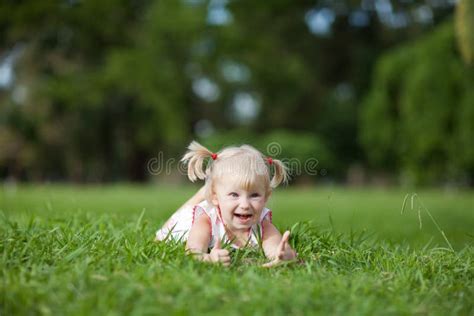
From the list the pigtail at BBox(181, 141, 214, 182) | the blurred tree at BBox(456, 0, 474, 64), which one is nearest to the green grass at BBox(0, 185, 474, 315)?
the pigtail at BBox(181, 141, 214, 182)

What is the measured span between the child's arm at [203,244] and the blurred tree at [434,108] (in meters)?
13.9

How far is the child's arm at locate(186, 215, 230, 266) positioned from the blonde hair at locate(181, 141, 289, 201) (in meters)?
0.17

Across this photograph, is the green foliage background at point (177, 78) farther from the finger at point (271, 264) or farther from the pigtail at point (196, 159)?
the finger at point (271, 264)

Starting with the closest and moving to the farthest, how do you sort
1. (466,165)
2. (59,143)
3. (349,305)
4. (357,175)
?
(349,305)
(466,165)
(59,143)
(357,175)

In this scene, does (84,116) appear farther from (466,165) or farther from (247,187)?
(247,187)

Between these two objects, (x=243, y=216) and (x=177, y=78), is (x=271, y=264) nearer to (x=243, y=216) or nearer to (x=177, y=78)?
(x=243, y=216)

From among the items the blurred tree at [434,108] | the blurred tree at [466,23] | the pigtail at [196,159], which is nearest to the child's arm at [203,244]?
the pigtail at [196,159]

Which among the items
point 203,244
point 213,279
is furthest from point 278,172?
point 213,279

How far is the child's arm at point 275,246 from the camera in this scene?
8.68ft

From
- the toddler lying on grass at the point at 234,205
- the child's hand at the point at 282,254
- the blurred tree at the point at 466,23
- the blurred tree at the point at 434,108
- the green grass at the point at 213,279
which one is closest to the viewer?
the green grass at the point at 213,279

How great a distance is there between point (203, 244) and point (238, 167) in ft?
1.43

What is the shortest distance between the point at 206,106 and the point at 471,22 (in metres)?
21.1

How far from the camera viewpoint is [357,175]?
31438 millimetres

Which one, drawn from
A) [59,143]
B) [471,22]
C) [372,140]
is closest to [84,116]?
[59,143]
